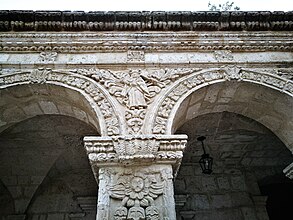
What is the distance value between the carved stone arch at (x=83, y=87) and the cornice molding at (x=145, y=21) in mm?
798

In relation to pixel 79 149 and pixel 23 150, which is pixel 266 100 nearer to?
pixel 79 149

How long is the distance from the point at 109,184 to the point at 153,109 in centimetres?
93

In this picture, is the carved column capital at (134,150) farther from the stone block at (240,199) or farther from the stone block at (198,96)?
the stone block at (240,199)

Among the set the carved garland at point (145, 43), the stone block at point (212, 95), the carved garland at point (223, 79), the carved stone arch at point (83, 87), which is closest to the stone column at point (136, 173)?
the carved stone arch at point (83, 87)

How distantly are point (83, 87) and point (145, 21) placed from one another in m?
1.33

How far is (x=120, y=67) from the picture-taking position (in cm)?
337

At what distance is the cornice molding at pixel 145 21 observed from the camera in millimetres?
3639

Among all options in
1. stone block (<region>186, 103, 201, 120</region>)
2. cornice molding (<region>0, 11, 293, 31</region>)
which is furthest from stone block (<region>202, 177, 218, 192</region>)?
cornice molding (<region>0, 11, 293, 31</region>)

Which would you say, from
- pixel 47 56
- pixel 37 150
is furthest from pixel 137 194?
pixel 37 150

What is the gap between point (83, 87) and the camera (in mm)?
3113

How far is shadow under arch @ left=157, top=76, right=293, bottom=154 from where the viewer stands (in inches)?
124

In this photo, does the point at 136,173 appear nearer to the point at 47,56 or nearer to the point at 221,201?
the point at 47,56

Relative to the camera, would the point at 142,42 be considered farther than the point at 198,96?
Yes

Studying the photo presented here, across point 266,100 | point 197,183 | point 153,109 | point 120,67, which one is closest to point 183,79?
point 153,109
